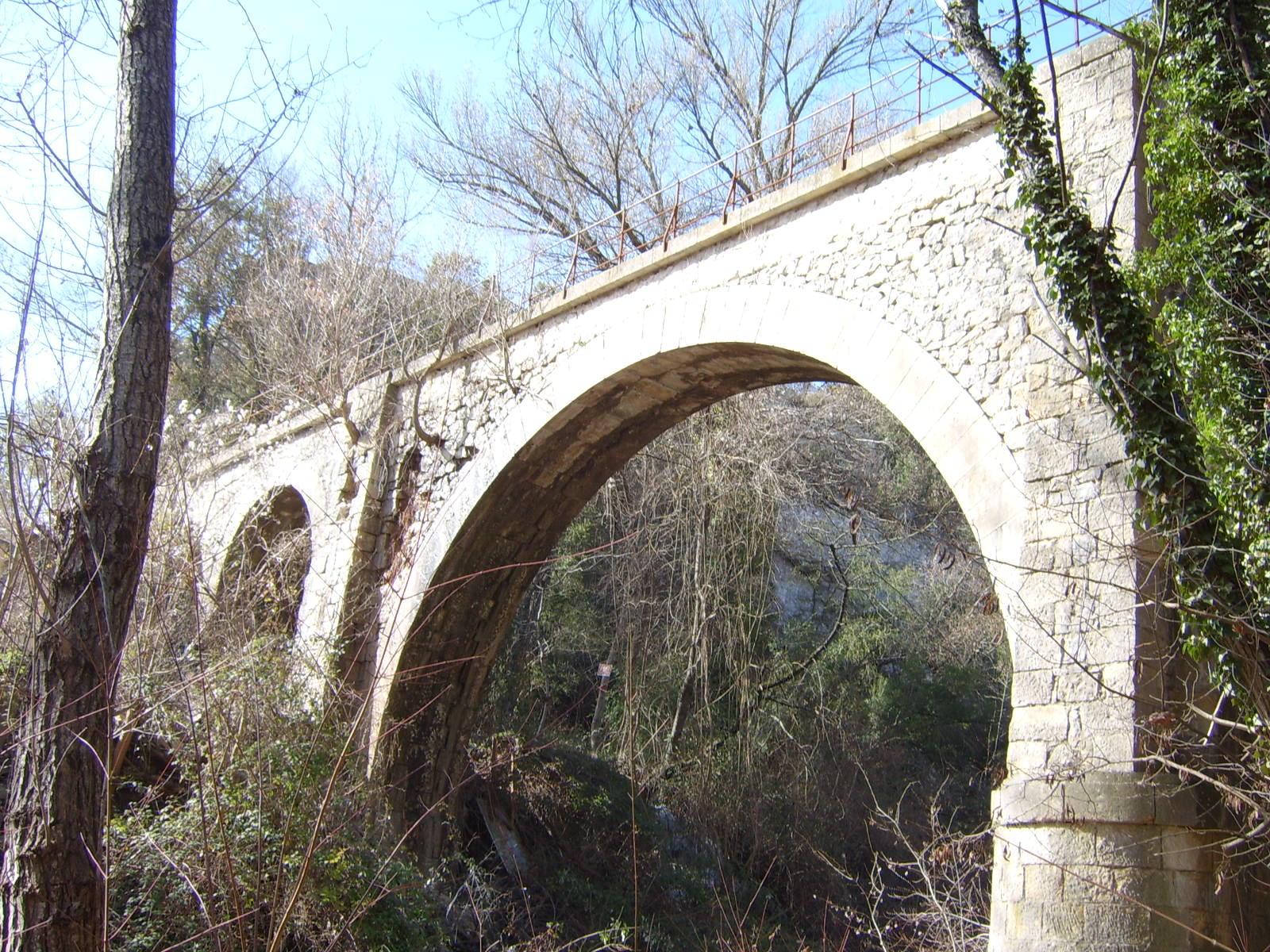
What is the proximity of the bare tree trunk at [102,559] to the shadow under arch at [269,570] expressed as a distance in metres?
2.43

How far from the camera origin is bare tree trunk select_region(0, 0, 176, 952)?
3.52 meters

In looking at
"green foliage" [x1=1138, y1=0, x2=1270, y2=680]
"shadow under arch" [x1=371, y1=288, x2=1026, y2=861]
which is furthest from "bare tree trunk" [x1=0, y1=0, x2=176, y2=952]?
"green foliage" [x1=1138, y1=0, x2=1270, y2=680]

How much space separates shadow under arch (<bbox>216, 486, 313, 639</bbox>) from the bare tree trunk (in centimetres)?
243

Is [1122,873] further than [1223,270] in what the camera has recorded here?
No

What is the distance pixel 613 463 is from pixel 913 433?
376 centimetres

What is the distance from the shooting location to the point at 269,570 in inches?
396

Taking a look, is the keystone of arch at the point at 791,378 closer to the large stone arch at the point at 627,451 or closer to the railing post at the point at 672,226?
the large stone arch at the point at 627,451

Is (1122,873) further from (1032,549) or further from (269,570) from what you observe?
(269,570)

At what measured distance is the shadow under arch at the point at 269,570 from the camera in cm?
702

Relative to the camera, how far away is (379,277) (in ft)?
33.2

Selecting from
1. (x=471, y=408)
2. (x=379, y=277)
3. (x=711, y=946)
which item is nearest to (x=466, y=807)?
(x=711, y=946)

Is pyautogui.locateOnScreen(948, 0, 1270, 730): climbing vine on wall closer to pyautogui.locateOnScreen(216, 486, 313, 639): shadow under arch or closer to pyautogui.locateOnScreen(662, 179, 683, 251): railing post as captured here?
pyautogui.locateOnScreen(662, 179, 683, 251): railing post

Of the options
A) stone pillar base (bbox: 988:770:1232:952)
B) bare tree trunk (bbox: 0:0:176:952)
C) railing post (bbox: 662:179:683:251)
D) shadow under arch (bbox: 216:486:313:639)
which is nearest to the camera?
bare tree trunk (bbox: 0:0:176:952)

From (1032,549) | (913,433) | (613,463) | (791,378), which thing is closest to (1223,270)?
(1032,549)
